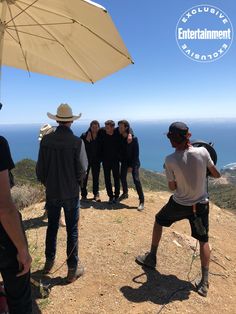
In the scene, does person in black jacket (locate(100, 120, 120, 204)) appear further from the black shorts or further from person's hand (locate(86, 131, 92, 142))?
the black shorts

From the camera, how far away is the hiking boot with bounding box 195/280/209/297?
17.7 feet

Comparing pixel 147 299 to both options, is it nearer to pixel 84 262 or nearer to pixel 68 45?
pixel 84 262

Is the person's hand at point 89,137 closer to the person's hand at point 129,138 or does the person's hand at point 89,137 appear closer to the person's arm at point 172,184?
the person's hand at point 129,138

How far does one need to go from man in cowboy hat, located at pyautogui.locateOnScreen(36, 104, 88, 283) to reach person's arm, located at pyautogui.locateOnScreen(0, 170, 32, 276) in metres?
2.10

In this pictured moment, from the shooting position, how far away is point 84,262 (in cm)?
607

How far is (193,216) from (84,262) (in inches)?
78.3

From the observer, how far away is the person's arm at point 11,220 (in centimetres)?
275

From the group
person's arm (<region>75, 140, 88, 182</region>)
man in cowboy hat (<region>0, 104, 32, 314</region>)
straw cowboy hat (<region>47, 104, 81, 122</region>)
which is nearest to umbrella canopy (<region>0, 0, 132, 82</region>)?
straw cowboy hat (<region>47, 104, 81, 122</region>)

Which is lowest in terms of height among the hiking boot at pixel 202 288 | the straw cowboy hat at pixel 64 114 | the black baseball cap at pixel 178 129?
the hiking boot at pixel 202 288

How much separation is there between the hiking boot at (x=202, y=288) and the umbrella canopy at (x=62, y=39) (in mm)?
3410

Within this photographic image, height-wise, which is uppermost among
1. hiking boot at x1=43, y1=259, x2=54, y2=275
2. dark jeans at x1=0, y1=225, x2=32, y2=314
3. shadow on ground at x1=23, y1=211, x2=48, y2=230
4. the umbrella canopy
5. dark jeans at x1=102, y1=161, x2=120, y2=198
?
the umbrella canopy

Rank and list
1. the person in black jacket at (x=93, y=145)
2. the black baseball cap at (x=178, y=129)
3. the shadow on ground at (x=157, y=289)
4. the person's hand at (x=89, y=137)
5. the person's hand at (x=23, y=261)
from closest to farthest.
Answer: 1. the person's hand at (x=23, y=261)
2. the black baseball cap at (x=178, y=129)
3. the shadow on ground at (x=157, y=289)
4. the person in black jacket at (x=93, y=145)
5. the person's hand at (x=89, y=137)

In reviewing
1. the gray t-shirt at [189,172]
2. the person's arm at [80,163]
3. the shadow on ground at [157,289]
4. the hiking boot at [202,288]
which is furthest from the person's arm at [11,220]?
the hiking boot at [202,288]

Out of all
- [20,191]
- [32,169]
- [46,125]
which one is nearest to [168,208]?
[46,125]
